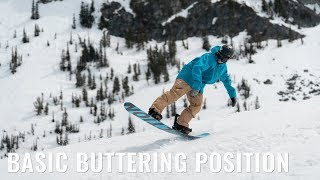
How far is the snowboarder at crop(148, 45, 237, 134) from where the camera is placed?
5.79m

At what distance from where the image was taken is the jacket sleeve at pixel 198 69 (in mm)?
5750

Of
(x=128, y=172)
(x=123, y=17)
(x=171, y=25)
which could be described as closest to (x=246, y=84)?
(x=171, y=25)

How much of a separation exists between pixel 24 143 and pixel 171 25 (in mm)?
7691

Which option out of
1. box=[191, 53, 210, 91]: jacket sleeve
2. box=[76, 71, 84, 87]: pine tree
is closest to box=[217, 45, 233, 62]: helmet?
box=[191, 53, 210, 91]: jacket sleeve

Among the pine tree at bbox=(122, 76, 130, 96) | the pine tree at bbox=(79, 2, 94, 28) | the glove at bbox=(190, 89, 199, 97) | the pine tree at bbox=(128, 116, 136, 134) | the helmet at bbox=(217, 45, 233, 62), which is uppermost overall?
the pine tree at bbox=(79, 2, 94, 28)

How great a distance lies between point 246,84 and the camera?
11859mm

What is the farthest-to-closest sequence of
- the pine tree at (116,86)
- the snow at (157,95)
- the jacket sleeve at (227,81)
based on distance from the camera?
the pine tree at (116,86)
the jacket sleeve at (227,81)
the snow at (157,95)

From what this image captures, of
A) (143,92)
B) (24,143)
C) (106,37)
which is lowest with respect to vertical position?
(24,143)

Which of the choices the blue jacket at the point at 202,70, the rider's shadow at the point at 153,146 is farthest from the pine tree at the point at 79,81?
the rider's shadow at the point at 153,146

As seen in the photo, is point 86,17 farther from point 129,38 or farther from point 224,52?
point 224,52

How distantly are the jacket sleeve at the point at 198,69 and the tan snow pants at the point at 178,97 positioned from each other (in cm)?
14

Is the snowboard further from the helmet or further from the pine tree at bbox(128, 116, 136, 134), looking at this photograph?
the pine tree at bbox(128, 116, 136, 134)

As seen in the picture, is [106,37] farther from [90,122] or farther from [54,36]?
[90,122]

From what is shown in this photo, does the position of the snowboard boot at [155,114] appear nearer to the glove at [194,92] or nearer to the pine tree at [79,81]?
the glove at [194,92]
